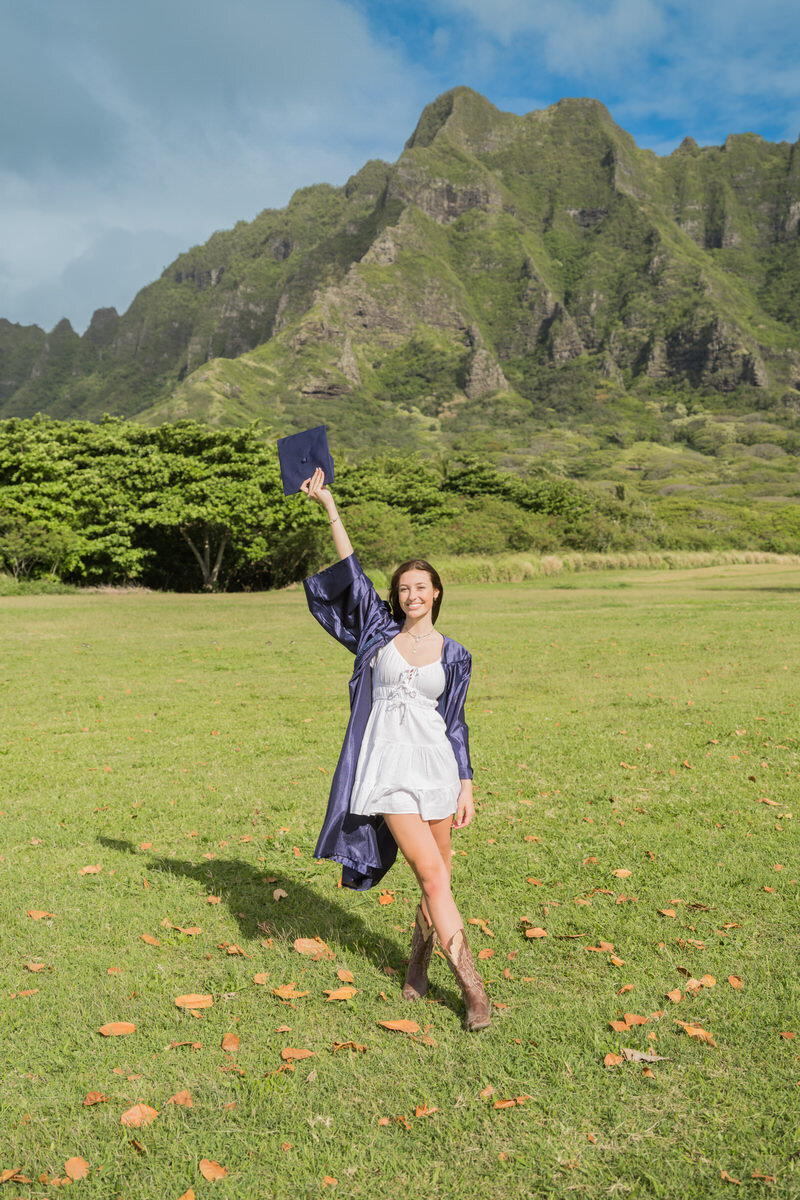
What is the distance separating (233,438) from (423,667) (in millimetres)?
32209

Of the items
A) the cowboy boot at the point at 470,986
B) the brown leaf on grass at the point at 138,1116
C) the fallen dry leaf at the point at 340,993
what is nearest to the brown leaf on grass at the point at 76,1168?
the brown leaf on grass at the point at 138,1116

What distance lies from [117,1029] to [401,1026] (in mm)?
1270

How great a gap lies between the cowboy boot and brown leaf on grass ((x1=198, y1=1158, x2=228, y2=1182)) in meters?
1.22

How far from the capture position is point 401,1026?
11.4 ft

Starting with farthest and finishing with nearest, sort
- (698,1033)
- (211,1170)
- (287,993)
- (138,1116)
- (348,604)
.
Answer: (348,604) → (287,993) → (698,1033) → (138,1116) → (211,1170)

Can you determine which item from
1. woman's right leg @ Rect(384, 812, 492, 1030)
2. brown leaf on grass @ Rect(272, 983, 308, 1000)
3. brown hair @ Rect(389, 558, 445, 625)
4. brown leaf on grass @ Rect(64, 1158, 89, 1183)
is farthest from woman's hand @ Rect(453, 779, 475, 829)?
brown leaf on grass @ Rect(64, 1158, 89, 1183)

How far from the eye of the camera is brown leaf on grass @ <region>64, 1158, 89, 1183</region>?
2594 millimetres

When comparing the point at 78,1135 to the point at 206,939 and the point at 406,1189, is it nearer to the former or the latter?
the point at 406,1189

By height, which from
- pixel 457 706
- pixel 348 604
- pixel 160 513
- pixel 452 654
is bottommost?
pixel 457 706

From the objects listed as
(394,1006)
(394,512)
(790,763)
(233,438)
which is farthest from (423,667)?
(394,512)

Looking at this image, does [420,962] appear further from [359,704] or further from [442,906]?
[359,704]

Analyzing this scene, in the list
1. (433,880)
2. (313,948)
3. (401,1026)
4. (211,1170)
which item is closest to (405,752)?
(433,880)

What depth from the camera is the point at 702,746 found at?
8.49 m

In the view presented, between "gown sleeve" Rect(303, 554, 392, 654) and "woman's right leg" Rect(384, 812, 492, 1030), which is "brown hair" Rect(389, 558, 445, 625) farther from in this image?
"woman's right leg" Rect(384, 812, 492, 1030)
